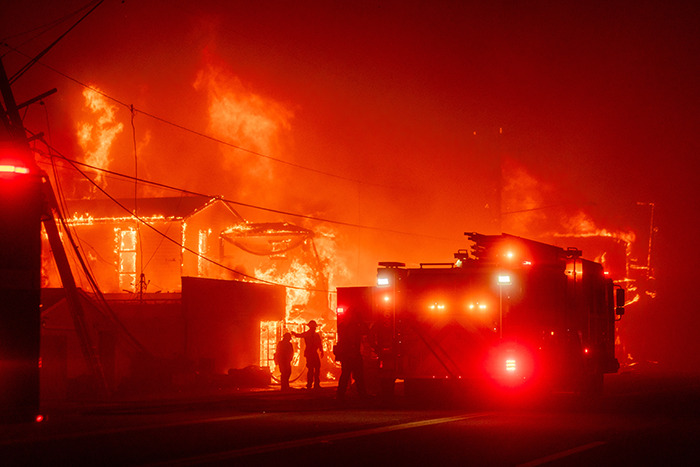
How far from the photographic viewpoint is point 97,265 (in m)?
47.1

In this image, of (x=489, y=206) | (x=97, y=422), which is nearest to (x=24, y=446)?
(x=97, y=422)

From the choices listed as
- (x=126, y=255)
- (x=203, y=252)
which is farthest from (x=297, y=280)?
(x=126, y=255)

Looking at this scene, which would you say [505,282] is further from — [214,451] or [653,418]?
[214,451]

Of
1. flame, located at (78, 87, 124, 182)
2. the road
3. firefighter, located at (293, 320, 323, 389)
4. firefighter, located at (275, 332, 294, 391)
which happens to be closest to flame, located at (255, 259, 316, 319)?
flame, located at (78, 87, 124, 182)

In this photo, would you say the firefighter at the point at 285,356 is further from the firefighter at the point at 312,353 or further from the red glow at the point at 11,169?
the red glow at the point at 11,169

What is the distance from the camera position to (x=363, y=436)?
13094mm

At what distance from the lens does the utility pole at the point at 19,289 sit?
1292cm

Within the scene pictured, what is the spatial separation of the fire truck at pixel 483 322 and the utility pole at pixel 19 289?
350 inches

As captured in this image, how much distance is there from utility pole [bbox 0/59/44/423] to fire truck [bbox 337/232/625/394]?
8886 millimetres

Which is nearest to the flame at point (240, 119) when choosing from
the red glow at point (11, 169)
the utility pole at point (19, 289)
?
the utility pole at point (19, 289)

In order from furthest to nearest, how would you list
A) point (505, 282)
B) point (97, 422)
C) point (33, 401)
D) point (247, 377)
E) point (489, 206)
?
point (489, 206) < point (247, 377) < point (505, 282) < point (97, 422) < point (33, 401)

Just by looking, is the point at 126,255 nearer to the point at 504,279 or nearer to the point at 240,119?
the point at 240,119

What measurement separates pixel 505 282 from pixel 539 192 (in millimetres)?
46108

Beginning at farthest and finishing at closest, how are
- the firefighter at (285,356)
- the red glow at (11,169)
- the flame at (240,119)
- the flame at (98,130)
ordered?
1. the flame at (240,119)
2. the flame at (98,130)
3. the firefighter at (285,356)
4. the red glow at (11,169)
